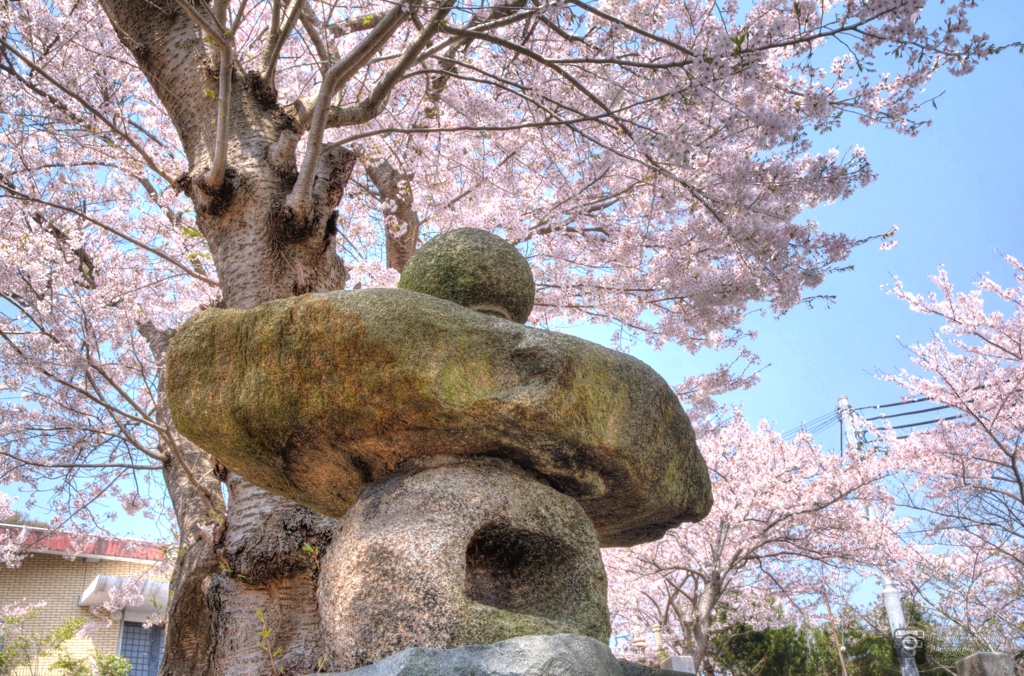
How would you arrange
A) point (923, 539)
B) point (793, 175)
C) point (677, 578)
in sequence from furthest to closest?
point (677, 578) < point (923, 539) < point (793, 175)

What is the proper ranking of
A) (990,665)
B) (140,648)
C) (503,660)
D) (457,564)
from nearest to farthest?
(503,660)
(457,564)
(990,665)
(140,648)

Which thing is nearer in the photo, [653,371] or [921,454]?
[653,371]

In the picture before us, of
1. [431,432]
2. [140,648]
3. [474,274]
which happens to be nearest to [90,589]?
[140,648]

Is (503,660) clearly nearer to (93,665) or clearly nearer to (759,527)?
(759,527)

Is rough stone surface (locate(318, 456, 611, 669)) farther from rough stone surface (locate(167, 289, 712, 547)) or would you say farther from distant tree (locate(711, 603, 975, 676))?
distant tree (locate(711, 603, 975, 676))

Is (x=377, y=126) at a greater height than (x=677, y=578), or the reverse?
(x=377, y=126)

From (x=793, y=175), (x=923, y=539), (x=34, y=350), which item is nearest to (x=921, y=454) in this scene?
(x=923, y=539)

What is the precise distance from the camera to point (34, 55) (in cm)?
618

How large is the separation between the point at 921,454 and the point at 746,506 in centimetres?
259

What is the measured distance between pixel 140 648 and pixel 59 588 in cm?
169

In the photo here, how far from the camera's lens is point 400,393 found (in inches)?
81.4

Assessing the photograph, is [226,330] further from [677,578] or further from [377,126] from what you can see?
[677,578]

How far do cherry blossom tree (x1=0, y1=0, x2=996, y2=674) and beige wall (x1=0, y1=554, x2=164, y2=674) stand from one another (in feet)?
14.3

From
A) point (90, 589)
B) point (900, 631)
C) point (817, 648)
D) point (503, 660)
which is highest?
point (90, 589)
